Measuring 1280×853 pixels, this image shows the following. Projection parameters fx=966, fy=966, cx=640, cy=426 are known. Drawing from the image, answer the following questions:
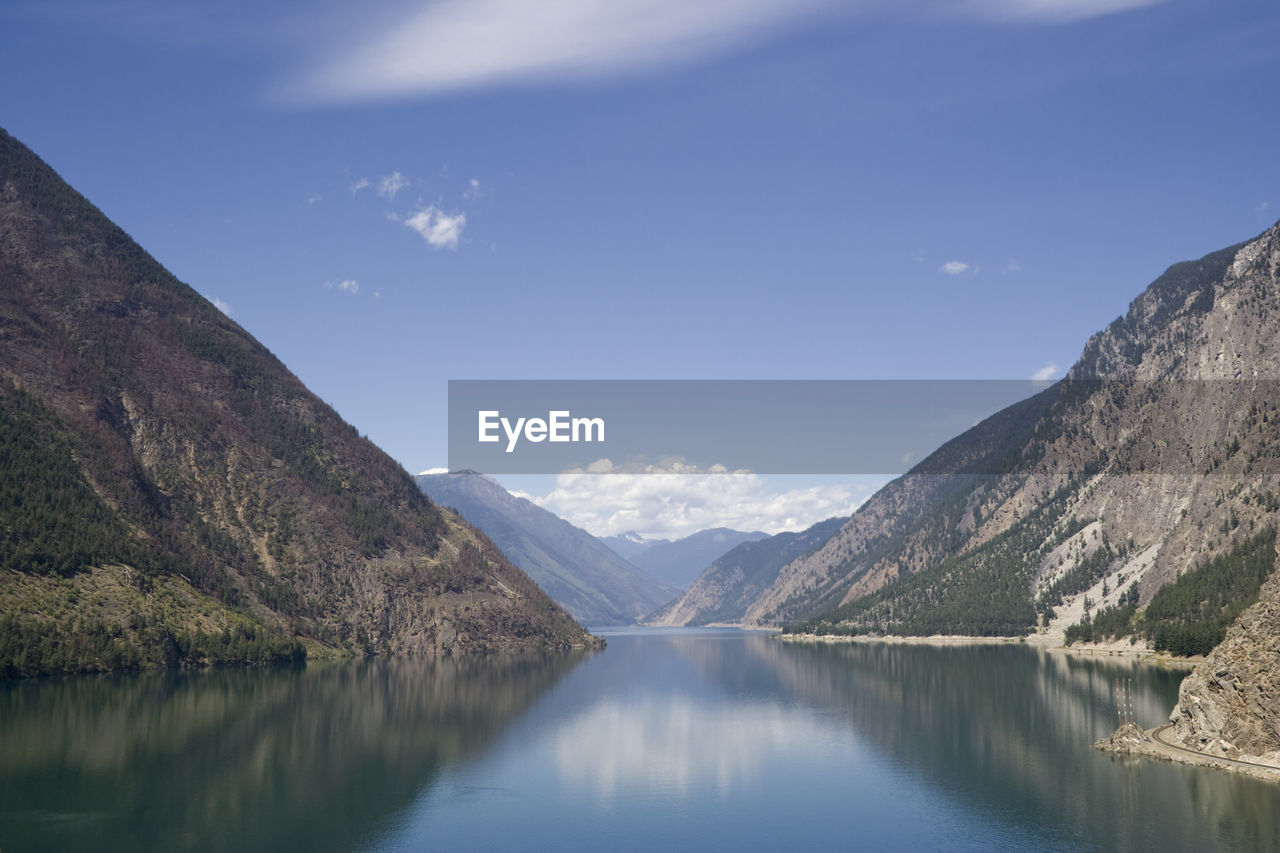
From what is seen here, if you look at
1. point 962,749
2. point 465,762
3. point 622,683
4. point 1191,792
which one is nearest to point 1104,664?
point 622,683

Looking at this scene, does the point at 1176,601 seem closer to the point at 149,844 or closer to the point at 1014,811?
the point at 1014,811

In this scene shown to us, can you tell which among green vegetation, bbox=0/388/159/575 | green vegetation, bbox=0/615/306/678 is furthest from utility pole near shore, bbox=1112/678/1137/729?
green vegetation, bbox=0/388/159/575

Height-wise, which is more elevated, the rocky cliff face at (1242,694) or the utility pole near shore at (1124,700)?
the rocky cliff face at (1242,694)

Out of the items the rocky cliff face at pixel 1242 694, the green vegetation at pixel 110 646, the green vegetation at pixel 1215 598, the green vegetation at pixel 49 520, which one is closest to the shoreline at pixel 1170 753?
the rocky cliff face at pixel 1242 694

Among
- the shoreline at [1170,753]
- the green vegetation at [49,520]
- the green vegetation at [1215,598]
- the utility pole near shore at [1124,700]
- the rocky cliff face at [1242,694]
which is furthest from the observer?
the green vegetation at [49,520]

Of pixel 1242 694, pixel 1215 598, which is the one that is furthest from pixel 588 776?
pixel 1215 598

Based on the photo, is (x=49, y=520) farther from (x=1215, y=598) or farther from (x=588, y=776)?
(x=1215, y=598)

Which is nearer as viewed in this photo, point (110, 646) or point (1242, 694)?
point (1242, 694)

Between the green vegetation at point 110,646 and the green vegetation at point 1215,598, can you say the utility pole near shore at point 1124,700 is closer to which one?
the green vegetation at point 1215,598
